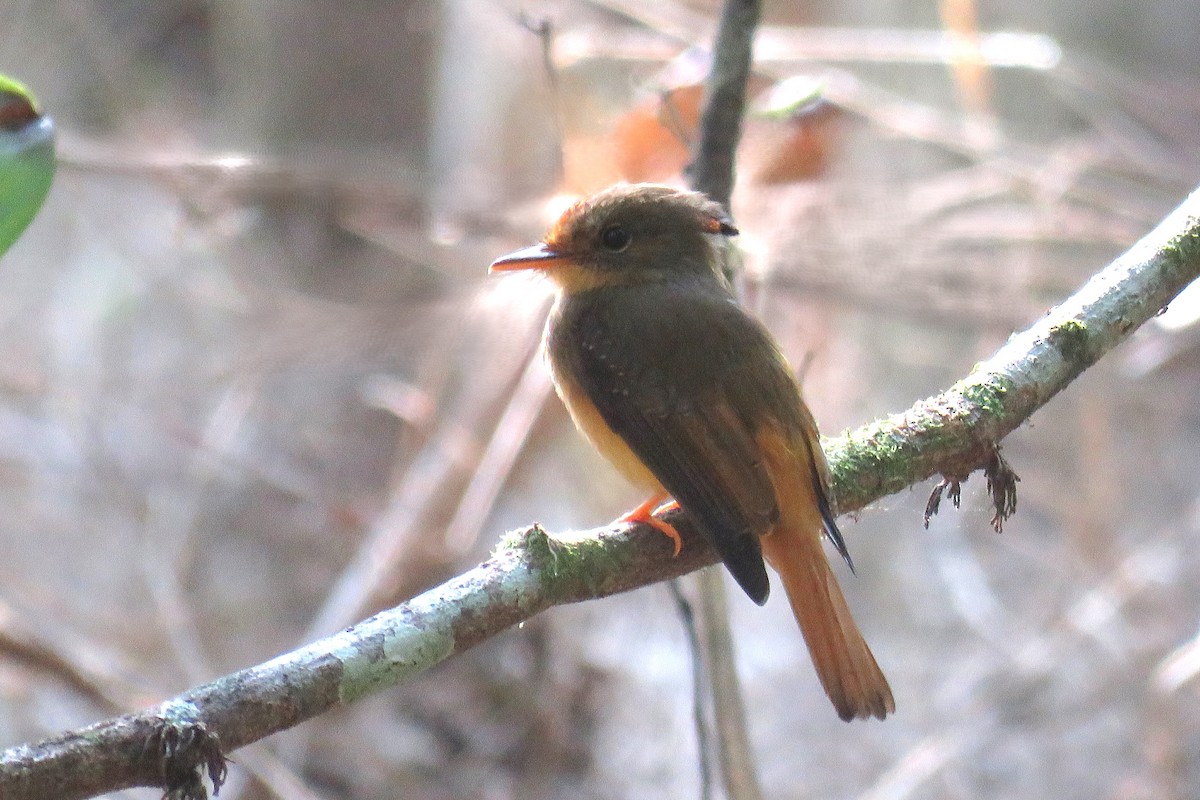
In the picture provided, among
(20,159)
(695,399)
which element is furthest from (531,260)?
(20,159)

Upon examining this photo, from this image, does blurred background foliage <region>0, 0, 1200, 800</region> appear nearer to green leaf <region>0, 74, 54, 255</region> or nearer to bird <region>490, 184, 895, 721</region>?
bird <region>490, 184, 895, 721</region>

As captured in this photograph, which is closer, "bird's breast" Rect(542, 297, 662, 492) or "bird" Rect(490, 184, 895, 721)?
"bird" Rect(490, 184, 895, 721)

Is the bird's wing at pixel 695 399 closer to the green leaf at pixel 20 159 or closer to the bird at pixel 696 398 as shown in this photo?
the bird at pixel 696 398

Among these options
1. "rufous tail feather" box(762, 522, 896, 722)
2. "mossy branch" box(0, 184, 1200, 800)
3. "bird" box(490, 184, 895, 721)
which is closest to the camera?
"mossy branch" box(0, 184, 1200, 800)

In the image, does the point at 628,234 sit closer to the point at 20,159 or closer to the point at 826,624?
the point at 826,624

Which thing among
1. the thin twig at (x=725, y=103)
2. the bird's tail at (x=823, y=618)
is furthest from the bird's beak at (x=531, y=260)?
the bird's tail at (x=823, y=618)

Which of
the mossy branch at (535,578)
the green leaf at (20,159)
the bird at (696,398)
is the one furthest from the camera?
the bird at (696,398)

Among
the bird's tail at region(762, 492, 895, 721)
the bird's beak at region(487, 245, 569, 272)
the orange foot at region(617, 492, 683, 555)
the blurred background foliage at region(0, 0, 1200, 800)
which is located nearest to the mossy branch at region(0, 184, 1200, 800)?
the orange foot at region(617, 492, 683, 555)

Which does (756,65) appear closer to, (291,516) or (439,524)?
(439,524)
